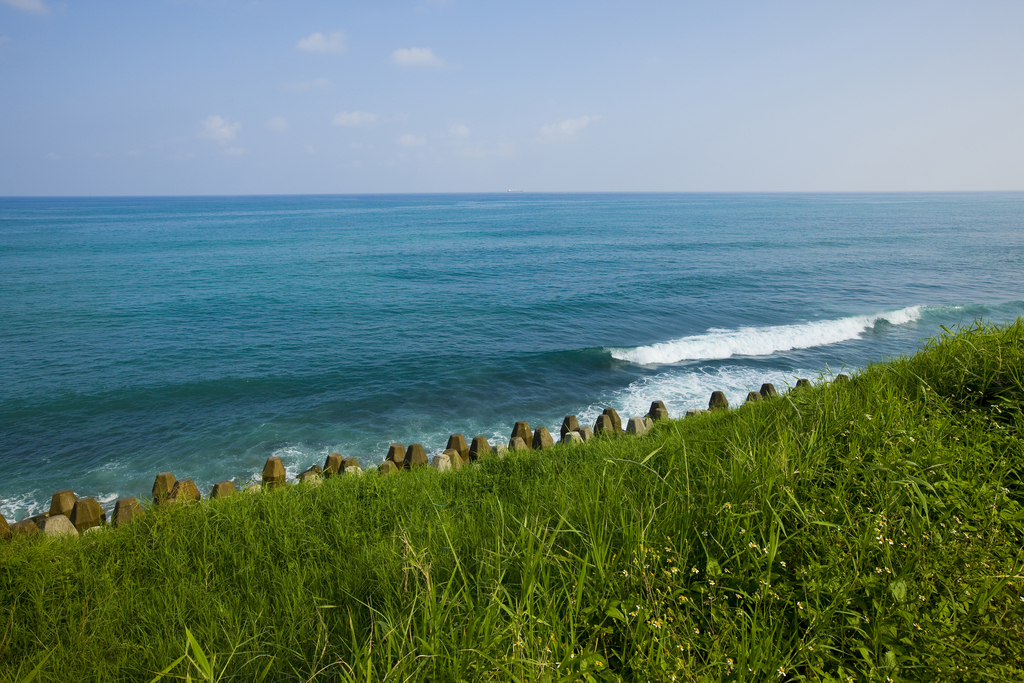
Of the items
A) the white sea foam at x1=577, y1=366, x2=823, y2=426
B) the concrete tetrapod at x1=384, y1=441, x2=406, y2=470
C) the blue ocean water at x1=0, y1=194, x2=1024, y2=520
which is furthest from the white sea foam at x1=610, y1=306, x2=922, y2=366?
the concrete tetrapod at x1=384, y1=441, x2=406, y2=470

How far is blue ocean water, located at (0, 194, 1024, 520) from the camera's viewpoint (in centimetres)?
1043

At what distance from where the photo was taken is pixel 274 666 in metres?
2.35

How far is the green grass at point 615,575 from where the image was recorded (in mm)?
2146

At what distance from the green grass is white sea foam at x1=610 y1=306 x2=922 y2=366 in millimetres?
11455

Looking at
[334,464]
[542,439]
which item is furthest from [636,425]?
[334,464]

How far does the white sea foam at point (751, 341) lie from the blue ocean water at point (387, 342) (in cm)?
9

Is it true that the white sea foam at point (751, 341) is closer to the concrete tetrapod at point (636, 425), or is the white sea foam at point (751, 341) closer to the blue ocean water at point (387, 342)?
the blue ocean water at point (387, 342)

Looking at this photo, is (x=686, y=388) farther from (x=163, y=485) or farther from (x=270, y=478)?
(x=163, y=485)

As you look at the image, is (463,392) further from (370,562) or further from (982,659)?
(982,659)

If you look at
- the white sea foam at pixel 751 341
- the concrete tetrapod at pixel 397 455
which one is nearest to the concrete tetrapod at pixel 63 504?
the concrete tetrapod at pixel 397 455

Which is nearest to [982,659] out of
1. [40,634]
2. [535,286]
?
[40,634]

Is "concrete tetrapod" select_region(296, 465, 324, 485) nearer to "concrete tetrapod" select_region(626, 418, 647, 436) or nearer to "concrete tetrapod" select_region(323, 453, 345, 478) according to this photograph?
"concrete tetrapod" select_region(323, 453, 345, 478)

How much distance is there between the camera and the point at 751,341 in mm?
16656

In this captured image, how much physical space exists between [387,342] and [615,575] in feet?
49.1
